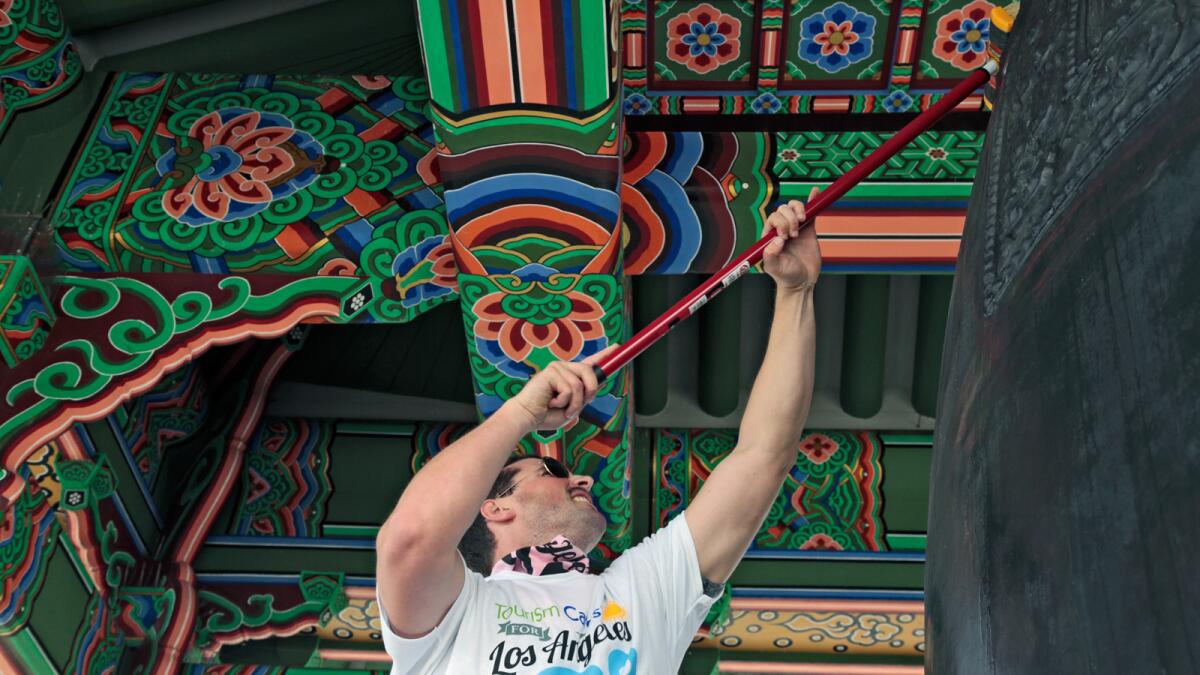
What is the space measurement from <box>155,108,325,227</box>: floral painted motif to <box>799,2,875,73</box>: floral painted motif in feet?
4.45

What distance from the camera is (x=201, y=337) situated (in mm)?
3906

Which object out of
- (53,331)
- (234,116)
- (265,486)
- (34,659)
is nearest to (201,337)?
(53,331)

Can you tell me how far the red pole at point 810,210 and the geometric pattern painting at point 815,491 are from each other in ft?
10.4

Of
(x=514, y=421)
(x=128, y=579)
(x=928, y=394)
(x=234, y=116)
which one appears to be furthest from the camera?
(x=928, y=394)

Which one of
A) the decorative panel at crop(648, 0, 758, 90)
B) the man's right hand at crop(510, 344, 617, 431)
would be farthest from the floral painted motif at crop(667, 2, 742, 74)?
the man's right hand at crop(510, 344, 617, 431)

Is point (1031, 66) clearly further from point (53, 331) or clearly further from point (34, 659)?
point (34, 659)

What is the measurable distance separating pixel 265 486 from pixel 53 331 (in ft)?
4.47

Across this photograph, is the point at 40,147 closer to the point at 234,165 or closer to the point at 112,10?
the point at 112,10

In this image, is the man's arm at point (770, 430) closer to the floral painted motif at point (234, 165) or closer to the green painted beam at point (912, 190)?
the green painted beam at point (912, 190)

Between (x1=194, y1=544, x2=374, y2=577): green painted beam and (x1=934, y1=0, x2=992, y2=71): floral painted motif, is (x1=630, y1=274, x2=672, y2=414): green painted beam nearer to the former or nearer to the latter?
(x1=194, y1=544, x2=374, y2=577): green painted beam

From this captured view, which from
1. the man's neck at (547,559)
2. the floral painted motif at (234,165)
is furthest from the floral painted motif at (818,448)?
the man's neck at (547,559)

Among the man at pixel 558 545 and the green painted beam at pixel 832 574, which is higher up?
the man at pixel 558 545

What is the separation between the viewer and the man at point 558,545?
5.80 ft

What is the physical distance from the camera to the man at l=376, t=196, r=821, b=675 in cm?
177
